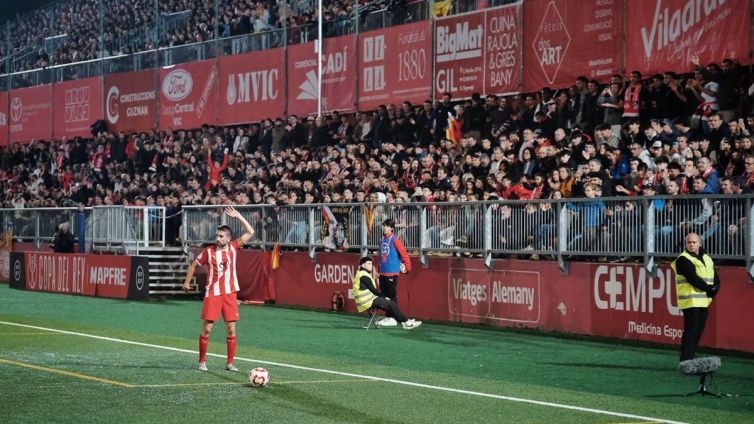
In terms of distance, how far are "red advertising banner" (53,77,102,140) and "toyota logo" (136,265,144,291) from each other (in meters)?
12.0

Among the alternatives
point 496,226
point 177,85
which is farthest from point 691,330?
point 177,85

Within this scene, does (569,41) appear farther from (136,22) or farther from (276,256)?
(136,22)

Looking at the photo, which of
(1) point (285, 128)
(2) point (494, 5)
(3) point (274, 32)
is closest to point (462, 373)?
(2) point (494, 5)

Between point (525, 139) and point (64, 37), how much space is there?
27.8 metres

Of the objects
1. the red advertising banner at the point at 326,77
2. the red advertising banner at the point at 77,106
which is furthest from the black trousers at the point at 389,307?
the red advertising banner at the point at 77,106

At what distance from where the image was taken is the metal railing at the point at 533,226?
18812 mm

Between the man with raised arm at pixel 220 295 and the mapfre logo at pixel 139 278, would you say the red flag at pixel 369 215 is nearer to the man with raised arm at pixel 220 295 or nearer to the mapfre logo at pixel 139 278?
the mapfre logo at pixel 139 278

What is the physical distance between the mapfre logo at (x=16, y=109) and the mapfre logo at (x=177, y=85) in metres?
9.59

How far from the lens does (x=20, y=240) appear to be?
39156mm

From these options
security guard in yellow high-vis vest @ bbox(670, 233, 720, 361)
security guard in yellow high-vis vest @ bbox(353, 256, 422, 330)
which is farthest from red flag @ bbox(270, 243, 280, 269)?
security guard in yellow high-vis vest @ bbox(670, 233, 720, 361)

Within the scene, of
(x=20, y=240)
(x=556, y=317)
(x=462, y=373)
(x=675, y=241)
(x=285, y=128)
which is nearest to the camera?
(x=462, y=373)

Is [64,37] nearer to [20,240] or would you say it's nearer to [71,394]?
[20,240]

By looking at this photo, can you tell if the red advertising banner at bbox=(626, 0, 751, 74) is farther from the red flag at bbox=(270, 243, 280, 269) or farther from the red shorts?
the red shorts

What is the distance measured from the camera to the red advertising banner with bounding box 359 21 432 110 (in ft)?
97.2
